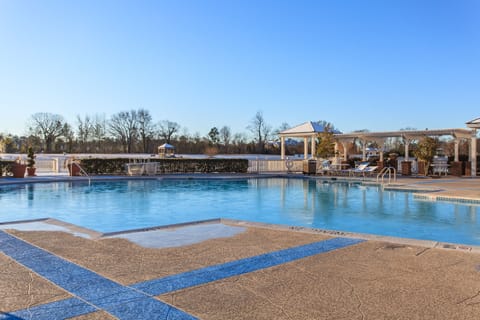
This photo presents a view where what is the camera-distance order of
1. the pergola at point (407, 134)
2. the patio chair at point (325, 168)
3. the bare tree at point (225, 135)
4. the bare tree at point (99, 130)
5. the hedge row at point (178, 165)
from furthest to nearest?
1. the bare tree at point (99, 130)
2. the bare tree at point (225, 135)
3. the patio chair at point (325, 168)
4. the hedge row at point (178, 165)
5. the pergola at point (407, 134)

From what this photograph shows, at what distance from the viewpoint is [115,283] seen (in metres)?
3.39

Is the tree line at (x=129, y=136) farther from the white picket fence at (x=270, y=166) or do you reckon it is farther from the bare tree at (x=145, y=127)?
the white picket fence at (x=270, y=166)

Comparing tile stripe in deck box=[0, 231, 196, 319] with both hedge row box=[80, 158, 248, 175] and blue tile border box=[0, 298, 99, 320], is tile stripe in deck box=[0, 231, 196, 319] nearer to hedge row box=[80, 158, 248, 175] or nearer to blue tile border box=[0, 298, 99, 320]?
blue tile border box=[0, 298, 99, 320]

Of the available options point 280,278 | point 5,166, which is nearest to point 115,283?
point 280,278

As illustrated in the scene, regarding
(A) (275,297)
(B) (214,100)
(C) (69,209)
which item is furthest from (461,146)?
(A) (275,297)

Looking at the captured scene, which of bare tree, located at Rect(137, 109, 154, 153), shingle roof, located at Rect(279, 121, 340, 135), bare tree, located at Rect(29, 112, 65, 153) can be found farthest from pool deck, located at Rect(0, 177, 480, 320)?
bare tree, located at Rect(29, 112, 65, 153)

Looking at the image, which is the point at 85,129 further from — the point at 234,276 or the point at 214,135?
the point at 234,276

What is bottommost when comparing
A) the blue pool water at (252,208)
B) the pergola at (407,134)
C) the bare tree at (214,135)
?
the blue pool water at (252,208)

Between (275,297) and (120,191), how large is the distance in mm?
10565

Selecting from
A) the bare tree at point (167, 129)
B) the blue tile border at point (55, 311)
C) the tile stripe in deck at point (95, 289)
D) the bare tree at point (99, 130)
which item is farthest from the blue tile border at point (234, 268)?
the bare tree at point (99, 130)

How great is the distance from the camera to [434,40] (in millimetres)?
16969

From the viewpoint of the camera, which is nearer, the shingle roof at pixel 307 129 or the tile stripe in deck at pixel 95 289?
the tile stripe in deck at pixel 95 289

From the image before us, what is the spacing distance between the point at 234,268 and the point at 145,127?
50.4 metres

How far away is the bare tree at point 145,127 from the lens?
5169 cm
